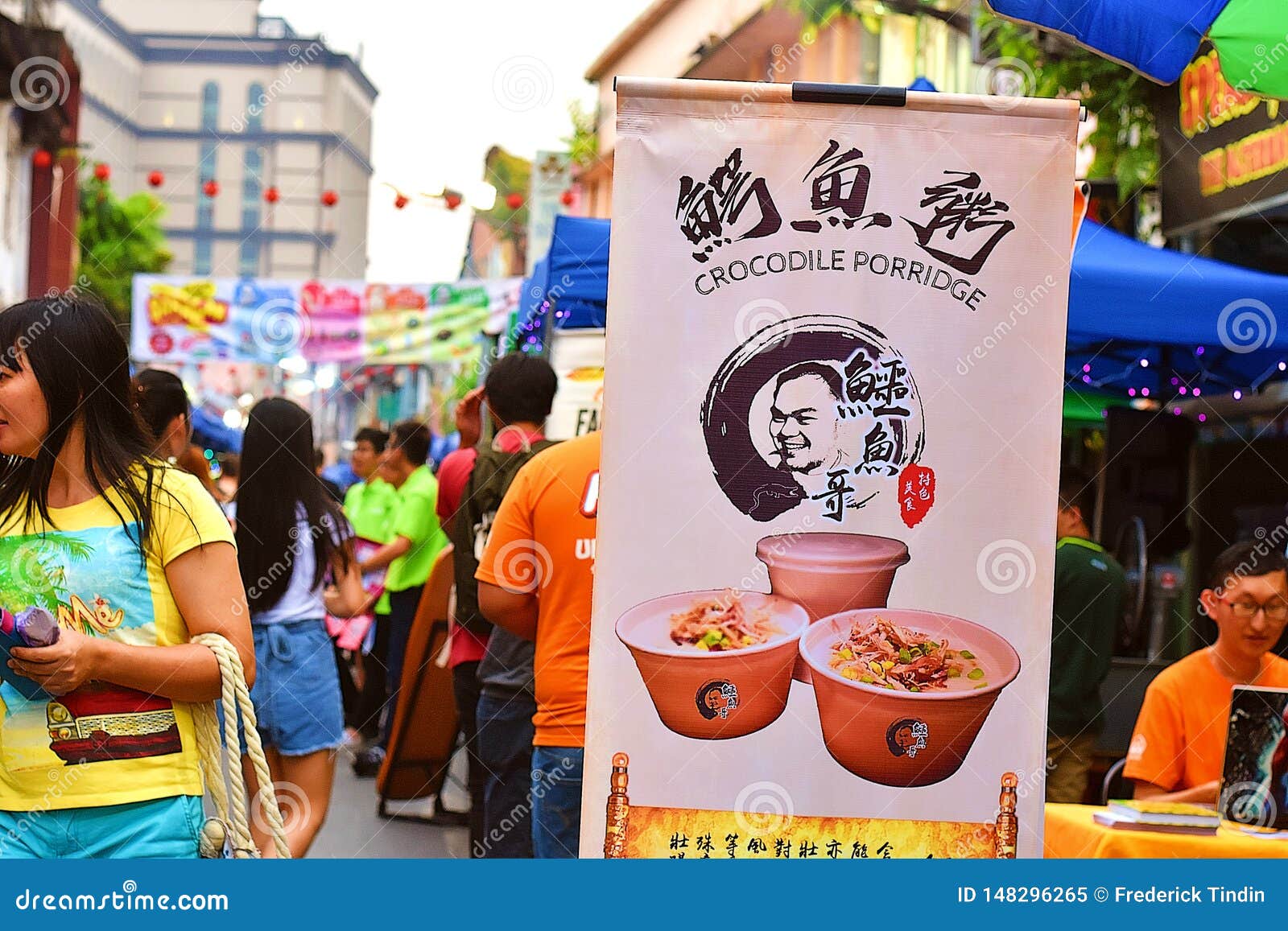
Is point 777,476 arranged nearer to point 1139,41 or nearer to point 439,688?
point 1139,41

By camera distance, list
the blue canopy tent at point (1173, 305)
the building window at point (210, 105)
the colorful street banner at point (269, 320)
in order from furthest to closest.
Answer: the building window at point (210, 105), the colorful street banner at point (269, 320), the blue canopy tent at point (1173, 305)

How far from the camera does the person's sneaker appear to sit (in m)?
9.77

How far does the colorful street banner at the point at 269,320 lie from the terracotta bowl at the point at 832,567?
11.5m

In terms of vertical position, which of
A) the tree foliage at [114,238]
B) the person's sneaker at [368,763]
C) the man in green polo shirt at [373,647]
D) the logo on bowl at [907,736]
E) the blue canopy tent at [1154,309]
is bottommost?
the person's sneaker at [368,763]

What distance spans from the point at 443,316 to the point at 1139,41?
33.2ft

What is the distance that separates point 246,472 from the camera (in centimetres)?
561

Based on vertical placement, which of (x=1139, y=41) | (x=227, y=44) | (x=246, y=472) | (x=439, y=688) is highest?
(x=227, y=44)

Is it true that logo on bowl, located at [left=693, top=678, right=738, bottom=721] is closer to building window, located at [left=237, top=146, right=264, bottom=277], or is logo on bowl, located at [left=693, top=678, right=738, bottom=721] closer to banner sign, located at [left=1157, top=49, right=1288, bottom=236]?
banner sign, located at [left=1157, top=49, right=1288, bottom=236]

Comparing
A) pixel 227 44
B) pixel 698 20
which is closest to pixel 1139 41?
pixel 698 20

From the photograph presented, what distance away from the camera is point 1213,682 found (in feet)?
16.0

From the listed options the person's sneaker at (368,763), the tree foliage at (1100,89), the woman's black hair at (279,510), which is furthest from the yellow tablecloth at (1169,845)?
the person's sneaker at (368,763)

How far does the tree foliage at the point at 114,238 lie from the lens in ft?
167

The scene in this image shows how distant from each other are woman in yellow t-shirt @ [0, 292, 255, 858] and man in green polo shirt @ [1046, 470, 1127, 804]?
4.31 metres

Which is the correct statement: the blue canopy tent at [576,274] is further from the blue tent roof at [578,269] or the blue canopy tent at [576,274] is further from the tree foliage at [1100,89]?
the tree foliage at [1100,89]
